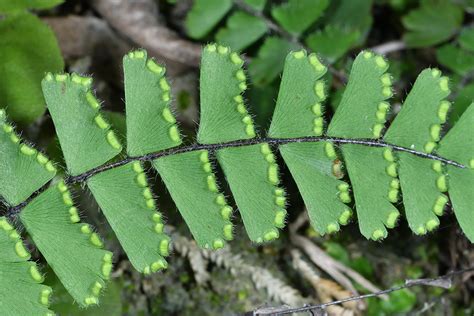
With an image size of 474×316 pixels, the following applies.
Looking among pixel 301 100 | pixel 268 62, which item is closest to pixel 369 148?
pixel 301 100

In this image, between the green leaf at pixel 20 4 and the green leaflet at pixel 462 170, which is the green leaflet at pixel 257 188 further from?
the green leaf at pixel 20 4

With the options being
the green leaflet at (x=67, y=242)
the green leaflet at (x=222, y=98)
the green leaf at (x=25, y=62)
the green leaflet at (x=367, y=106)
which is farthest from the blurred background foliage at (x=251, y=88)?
the green leaflet at (x=367, y=106)

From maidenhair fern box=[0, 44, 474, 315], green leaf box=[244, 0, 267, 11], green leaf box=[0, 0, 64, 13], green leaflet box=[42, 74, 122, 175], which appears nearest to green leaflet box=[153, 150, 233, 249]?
maidenhair fern box=[0, 44, 474, 315]

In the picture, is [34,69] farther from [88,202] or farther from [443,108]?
[443,108]

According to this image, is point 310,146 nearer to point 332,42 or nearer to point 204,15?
point 332,42

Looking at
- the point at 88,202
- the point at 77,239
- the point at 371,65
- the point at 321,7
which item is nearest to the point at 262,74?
the point at 321,7

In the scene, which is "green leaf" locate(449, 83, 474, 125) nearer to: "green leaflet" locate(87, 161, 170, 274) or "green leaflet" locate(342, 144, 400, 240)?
"green leaflet" locate(342, 144, 400, 240)
